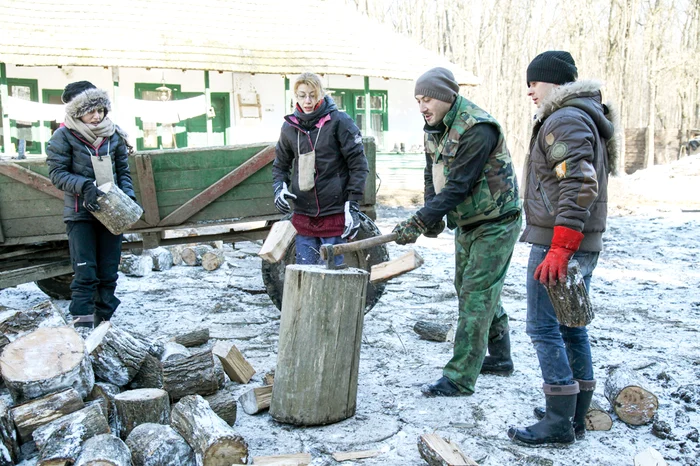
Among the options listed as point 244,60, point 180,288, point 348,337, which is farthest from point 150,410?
Result: point 244,60

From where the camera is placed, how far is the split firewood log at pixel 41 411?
9.68ft

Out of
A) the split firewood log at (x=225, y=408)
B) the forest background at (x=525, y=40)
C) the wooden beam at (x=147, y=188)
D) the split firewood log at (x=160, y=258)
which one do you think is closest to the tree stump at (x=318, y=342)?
the split firewood log at (x=225, y=408)

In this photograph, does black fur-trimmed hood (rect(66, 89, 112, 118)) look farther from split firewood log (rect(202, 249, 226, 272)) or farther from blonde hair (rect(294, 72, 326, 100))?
split firewood log (rect(202, 249, 226, 272))

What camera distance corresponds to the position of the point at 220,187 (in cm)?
525

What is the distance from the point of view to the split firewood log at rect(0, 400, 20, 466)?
2.82 m

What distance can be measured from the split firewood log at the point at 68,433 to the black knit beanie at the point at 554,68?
249cm

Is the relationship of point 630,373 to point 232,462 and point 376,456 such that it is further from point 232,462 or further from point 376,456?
point 232,462

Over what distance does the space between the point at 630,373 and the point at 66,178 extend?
145 inches

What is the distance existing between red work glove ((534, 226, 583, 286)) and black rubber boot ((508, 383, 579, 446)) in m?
0.56

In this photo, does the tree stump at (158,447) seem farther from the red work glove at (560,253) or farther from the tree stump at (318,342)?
the red work glove at (560,253)

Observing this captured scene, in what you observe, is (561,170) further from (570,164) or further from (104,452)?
(104,452)

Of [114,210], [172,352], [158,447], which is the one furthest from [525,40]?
[158,447]

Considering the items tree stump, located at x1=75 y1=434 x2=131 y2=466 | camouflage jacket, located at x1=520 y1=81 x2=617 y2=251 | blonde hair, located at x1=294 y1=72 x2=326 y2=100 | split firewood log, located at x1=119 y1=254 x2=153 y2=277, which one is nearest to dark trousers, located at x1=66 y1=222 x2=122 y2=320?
blonde hair, located at x1=294 y1=72 x2=326 y2=100

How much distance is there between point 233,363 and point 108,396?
33.4 inches
